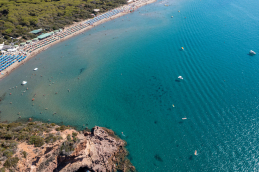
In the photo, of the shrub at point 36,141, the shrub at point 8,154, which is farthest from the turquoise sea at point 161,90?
the shrub at point 8,154

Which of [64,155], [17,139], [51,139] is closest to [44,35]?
[17,139]

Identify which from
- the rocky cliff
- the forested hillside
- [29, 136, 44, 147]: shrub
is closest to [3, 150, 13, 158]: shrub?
the rocky cliff

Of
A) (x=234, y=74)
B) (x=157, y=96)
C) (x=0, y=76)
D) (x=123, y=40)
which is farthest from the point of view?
(x=123, y=40)

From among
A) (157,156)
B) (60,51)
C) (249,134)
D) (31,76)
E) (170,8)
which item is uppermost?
(170,8)

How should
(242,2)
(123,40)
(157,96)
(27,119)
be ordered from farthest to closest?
(242,2), (123,40), (157,96), (27,119)

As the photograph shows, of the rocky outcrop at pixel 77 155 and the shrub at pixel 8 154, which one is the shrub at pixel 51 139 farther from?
the shrub at pixel 8 154

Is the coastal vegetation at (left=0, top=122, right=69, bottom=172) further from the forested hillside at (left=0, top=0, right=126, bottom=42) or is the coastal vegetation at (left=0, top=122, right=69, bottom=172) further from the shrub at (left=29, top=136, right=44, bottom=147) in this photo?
the forested hillside at (left=0, top=0, right=126, bottom=42)

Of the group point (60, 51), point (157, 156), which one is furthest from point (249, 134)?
point (60, 51)

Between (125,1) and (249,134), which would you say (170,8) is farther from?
(249,134)
